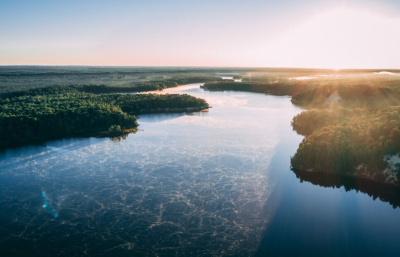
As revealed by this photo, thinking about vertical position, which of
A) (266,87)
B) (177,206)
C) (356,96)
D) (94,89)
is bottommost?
(177,206)

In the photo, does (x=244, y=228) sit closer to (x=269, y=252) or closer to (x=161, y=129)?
(x=269, y=252)

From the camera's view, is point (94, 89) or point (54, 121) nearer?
point (54, 121)

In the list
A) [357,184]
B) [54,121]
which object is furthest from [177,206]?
[54,121]

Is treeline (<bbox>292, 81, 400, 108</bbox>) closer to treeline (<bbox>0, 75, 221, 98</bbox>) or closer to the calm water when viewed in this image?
the calm water

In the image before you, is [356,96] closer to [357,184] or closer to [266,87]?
[266,87]

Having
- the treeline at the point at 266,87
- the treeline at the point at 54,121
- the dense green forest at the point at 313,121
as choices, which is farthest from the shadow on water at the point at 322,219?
the treeline at the point at 266,87

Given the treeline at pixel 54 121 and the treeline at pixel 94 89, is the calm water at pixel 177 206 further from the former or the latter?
the treeline at pixel 94 89
